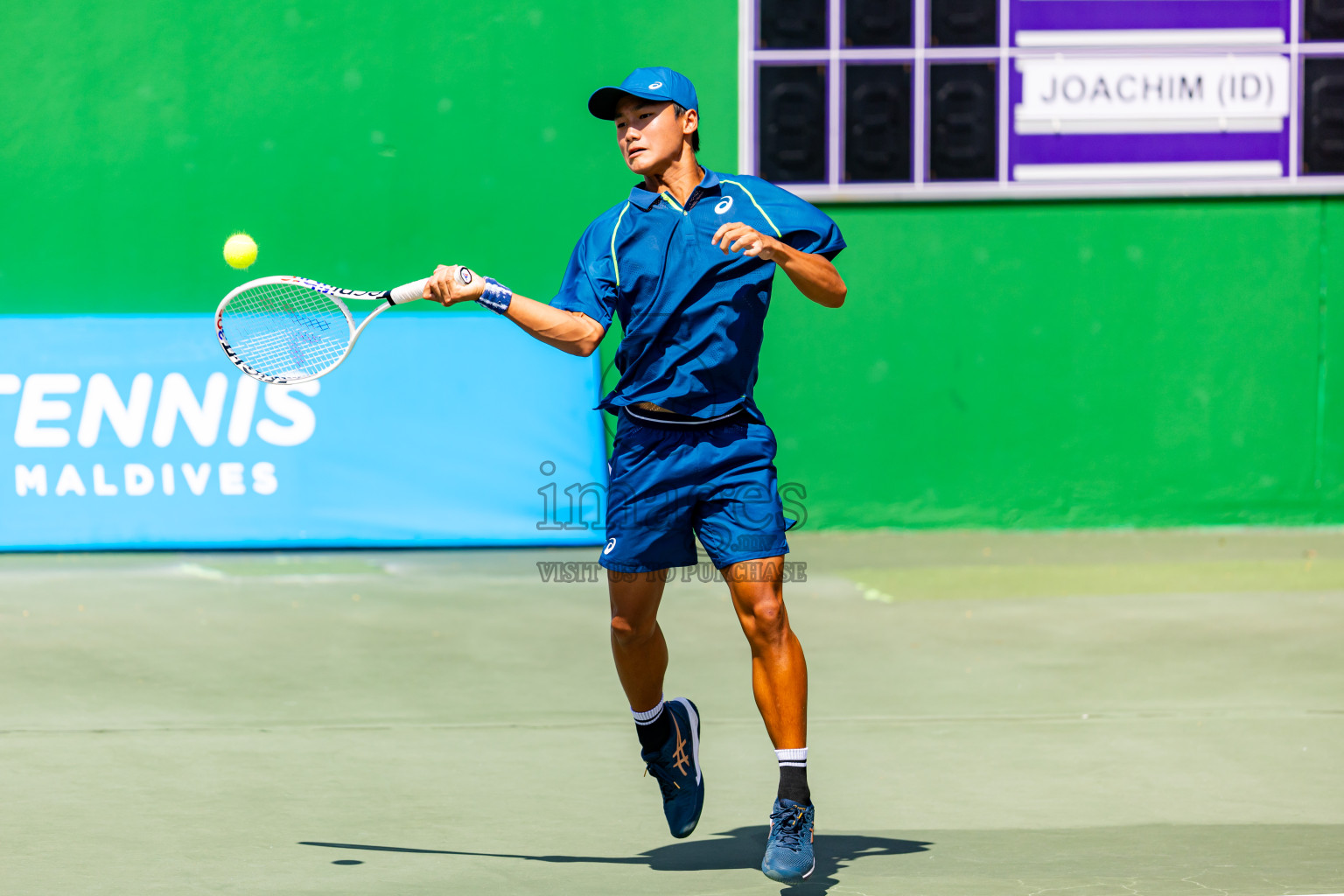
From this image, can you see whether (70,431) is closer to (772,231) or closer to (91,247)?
(91,247)

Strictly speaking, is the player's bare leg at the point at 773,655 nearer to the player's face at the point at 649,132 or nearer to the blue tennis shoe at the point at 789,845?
the blue tennis shoe at the point at 789,845

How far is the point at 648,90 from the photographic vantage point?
448 cm

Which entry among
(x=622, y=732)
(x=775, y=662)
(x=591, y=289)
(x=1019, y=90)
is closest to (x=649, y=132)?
(x=591, y=289)

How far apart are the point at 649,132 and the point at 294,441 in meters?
5.94

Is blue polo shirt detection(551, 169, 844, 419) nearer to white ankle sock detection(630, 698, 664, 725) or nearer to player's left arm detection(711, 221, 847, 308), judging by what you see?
player's left arm detection(711, 221, 847, 308)

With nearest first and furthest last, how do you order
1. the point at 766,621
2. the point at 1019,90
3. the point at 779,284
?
the point at 766,621 < the point at 1019,90 < the point at 779,284

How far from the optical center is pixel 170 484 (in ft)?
32.4

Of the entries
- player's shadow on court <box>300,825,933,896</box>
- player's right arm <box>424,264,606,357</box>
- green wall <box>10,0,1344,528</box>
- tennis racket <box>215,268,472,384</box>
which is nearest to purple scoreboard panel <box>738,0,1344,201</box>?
green wall <box>10,0,1344,528</box>

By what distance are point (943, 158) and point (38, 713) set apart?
651cm

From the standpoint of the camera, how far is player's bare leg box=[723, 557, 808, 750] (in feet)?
14.4

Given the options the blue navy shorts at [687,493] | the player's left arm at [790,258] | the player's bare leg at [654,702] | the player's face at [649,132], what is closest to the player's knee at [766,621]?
the blue navy shorts at [687,493]

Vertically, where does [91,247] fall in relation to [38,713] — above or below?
above

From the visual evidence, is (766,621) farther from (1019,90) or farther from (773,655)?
(1019,90)

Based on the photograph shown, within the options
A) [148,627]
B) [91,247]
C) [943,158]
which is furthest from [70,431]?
[943,158]
